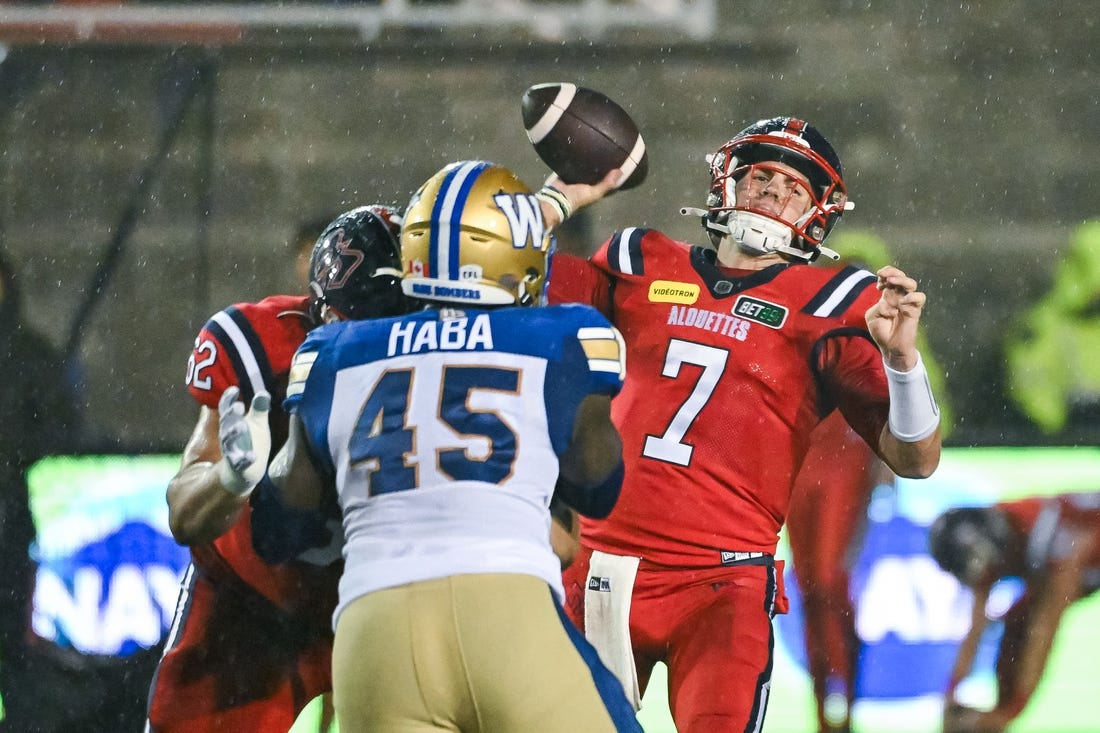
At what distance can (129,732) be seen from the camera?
4.31m

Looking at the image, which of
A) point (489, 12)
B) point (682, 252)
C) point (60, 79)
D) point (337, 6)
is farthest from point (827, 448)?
point (60, 79)

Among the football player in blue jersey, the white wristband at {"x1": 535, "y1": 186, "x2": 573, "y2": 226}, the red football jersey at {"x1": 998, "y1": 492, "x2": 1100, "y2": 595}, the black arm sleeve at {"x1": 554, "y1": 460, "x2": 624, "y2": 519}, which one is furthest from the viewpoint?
the red football jersey at {"x1": 998, "y1": 492, "x2": 1100, "y2": 595}

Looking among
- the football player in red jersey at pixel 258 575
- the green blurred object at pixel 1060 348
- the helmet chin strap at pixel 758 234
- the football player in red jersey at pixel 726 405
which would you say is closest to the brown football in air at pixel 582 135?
the football player in red jersey at pixel 726 405

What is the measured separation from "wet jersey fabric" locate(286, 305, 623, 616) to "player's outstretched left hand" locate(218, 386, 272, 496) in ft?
0.20

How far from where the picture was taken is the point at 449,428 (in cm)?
204

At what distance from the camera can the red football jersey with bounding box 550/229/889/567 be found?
2.81m

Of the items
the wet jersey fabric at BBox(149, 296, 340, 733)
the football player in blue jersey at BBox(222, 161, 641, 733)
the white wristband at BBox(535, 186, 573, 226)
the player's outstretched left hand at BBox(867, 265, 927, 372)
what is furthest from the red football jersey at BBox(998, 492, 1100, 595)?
the football player in blue jersey at BBox(222, 161, 641, 733)

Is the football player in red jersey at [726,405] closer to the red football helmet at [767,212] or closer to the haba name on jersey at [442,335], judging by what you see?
the red football helmet at [767,212]

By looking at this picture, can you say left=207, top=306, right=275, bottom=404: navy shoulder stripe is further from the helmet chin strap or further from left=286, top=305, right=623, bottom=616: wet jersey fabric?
the helmet chin strap

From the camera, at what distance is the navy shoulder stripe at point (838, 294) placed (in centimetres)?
288

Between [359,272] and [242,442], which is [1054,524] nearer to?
[359,272]

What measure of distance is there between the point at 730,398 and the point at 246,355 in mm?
932

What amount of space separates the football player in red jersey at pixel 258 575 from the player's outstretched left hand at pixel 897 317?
2.77ft

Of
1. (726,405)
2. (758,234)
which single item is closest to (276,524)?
(726,405)
